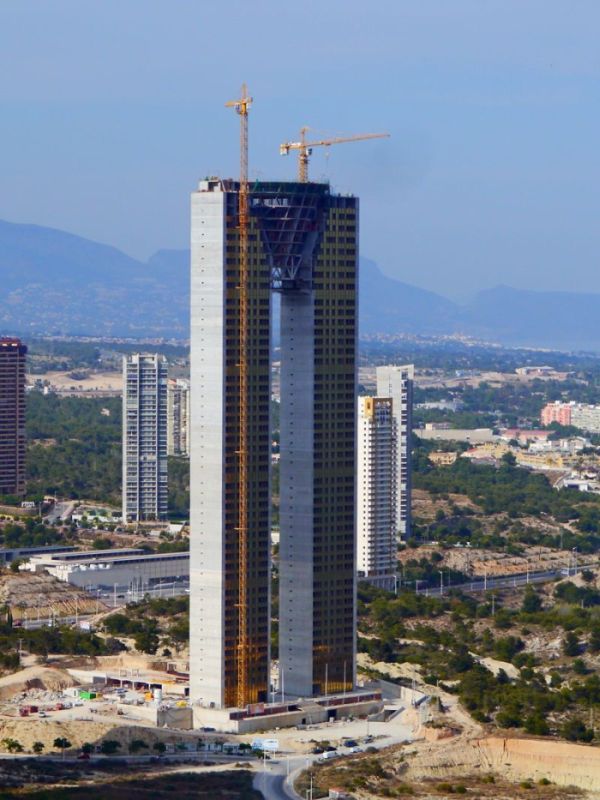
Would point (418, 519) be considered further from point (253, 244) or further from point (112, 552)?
point (253, 244)

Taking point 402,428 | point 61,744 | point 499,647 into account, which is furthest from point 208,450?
point 402,428

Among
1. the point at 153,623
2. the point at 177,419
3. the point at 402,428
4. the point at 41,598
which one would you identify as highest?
the point at 402,428

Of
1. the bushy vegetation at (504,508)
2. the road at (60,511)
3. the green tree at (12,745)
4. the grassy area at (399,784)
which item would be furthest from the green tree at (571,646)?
the road at (60,511)

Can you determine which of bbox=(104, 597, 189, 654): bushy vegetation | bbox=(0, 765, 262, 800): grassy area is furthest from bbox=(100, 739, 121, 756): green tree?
bbox=(104, 597, 189, 654): bushy vegetation

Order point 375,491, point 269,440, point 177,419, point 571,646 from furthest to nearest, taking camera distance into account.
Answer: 1. point 177,419
2. point 375,491
3. point 571,646
4. point 269,440

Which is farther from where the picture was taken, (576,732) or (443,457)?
(443,457)

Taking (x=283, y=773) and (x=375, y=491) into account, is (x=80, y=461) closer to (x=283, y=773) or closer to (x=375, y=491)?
(x=375, y=491)
